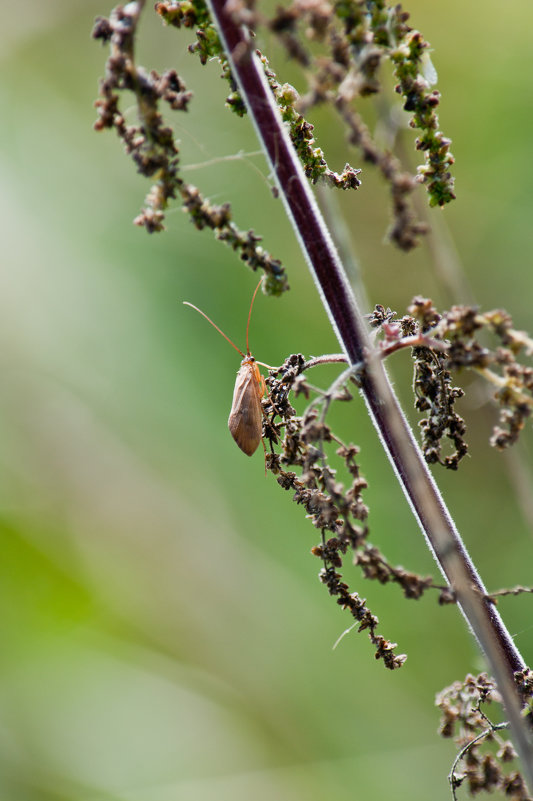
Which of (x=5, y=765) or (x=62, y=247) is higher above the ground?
(x=62, y=247)

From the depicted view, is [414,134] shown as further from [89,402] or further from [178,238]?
[89,402]

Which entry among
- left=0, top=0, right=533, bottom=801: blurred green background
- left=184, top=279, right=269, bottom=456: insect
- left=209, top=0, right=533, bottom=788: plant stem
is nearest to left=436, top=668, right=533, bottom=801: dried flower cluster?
left=209, top=0, right=533, bottom=788: plant stem

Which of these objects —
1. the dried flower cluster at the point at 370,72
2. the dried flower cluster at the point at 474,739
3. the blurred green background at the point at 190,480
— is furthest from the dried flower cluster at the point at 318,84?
the blurred green background at the point at 190,480

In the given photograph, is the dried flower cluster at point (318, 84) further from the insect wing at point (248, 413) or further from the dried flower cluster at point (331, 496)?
the insect wing at point (248, 413)

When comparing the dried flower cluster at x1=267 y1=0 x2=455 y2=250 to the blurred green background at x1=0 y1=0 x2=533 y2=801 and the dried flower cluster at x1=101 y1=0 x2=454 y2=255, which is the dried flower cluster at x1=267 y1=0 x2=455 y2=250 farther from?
the blurred green background at x1=0 y1=0 x2=533 y2=801

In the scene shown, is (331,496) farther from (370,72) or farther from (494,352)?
(370,72)

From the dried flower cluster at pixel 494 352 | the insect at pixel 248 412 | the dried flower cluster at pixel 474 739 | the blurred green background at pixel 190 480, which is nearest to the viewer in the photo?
the dried flower cluster at pixel 494 352

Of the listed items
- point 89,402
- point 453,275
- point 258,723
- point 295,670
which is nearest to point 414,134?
point 89,402

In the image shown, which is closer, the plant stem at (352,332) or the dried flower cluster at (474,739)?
the plant stem at (352,332)

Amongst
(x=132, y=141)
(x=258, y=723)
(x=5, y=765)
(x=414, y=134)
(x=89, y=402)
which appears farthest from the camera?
(x=414, y=134)
